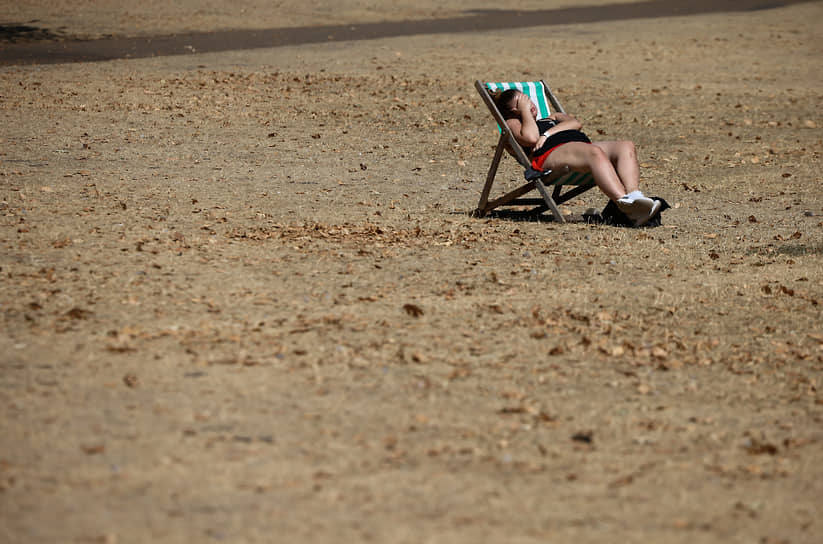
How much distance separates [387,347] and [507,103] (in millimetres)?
4219

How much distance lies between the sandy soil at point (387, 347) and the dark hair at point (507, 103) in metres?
0.93

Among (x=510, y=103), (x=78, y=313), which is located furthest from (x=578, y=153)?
(x=78, y=313)

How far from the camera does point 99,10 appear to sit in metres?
28.1

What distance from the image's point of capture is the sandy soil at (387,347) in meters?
3.61

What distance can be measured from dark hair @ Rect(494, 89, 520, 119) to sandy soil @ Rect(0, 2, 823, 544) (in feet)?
3.05

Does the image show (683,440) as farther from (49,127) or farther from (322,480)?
(49,127)

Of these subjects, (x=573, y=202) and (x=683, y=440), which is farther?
(x=573, y=202)

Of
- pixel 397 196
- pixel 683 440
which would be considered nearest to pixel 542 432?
pixel 683 440

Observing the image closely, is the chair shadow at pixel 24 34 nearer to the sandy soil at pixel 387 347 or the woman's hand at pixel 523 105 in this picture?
the sandy soil at pixel 387 347

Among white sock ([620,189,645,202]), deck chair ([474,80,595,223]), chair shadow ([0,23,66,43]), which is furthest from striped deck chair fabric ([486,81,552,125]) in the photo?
chair shadow ([0,23,66,43])

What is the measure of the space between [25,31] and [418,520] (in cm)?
2302

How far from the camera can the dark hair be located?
8891 millimetres

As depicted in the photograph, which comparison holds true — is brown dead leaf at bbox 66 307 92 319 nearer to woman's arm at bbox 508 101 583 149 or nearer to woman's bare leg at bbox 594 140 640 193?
woman's arm at bbox 508 101 583 149

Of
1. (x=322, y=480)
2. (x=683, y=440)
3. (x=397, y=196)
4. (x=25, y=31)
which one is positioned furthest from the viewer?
(x=25, y=31)
